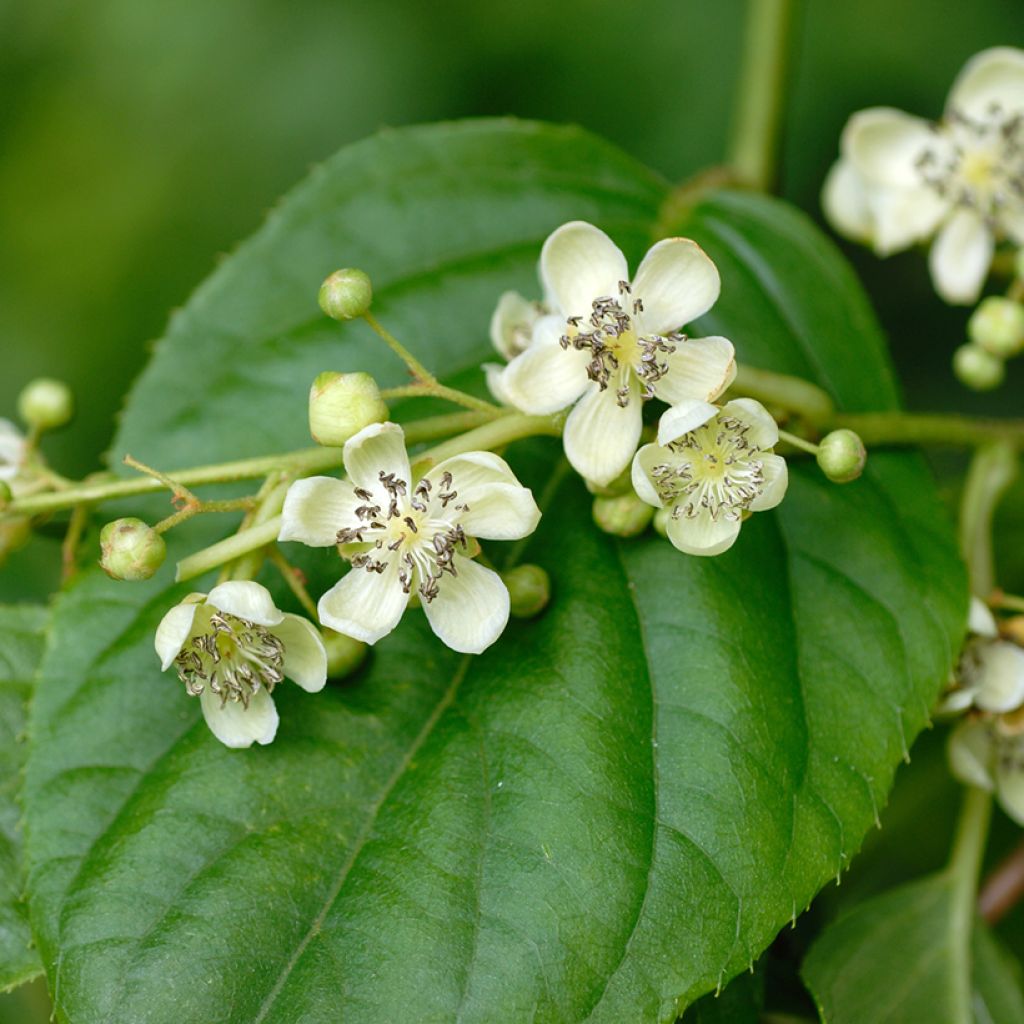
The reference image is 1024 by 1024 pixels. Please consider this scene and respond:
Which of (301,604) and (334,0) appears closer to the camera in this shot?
(301,604)

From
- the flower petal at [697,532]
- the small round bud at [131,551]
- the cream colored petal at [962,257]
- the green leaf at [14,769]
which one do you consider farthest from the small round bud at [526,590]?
the cream colored petal at [962,257]

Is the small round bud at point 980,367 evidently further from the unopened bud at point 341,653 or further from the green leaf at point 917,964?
the unopened bud at point 341,653

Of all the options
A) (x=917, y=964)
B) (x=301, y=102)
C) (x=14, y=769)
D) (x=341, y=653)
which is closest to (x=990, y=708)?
(x=917, y=964)

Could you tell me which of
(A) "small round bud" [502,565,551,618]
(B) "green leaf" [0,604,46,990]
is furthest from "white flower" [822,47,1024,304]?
(B) "green leaf" [0,604,46,990]

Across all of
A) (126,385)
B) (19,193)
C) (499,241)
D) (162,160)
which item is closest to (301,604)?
(499,241)

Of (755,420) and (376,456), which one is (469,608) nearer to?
(376,456)

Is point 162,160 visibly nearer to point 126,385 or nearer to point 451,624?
point 126,385
